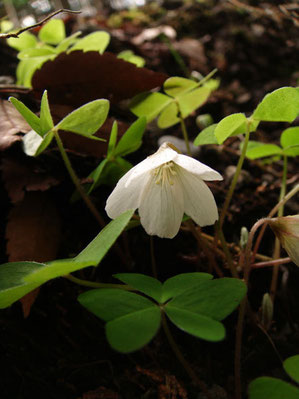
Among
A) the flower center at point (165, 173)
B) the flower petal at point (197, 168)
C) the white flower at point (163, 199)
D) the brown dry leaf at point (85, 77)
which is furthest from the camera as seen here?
the brown dry leaf at point (85, 77)

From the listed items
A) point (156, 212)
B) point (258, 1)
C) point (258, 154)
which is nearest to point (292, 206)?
point (258, 154)

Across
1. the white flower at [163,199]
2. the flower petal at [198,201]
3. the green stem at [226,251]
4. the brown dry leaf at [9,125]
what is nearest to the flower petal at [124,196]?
the white flower at [163,199]

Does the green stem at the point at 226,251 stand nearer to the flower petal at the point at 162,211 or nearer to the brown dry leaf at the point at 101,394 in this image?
the flower petal at the point at 162,211

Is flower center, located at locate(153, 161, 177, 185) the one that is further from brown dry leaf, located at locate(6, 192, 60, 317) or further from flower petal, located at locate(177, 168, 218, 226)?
brown dry leaf, located at locate(6, 192, 60, 317)

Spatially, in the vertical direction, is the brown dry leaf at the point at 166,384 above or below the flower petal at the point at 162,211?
below

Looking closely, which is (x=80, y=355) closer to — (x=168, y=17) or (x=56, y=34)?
(x=56, y=34)

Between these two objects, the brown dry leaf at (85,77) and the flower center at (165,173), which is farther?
the brown dry leaf at (85,77)


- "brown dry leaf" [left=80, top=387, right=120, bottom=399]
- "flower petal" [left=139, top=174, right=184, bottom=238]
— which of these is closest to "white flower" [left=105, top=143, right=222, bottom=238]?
"flower petal" [left=139, top=174, right=184, bottom=238]

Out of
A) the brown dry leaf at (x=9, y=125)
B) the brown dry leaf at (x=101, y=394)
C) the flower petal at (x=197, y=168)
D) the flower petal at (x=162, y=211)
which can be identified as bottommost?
the brown dry leaf at (x=101, y=394)
